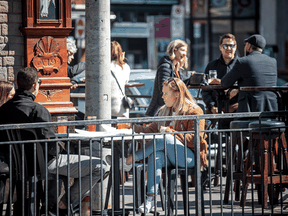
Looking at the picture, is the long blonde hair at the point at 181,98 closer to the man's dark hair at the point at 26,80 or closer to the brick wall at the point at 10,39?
the man's dark hair at the point at 26,80

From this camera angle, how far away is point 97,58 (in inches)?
228

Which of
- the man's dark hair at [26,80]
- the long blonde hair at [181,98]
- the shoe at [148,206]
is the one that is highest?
the man's dark hair at [26,80]

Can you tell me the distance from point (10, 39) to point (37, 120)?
2.66 m

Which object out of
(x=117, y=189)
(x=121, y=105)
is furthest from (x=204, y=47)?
(x=117, y=189)

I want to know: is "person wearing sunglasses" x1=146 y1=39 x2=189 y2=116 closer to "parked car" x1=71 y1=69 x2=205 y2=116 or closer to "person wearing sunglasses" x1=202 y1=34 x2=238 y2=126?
"person wearing sunglasses" x1=202 y1=34 x2=238 y2=126

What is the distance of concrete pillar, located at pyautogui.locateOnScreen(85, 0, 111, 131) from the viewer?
228 inches

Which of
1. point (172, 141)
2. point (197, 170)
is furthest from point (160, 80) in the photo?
point (197, 170)

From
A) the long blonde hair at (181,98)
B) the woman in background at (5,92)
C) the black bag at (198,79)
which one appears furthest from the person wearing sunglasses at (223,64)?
the woman in background at (5,92)

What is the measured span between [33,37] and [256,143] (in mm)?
3282

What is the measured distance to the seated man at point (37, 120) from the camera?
4957 mm

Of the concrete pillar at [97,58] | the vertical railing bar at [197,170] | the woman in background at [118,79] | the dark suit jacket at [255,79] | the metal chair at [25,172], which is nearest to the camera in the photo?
the metal chair at [25,172]

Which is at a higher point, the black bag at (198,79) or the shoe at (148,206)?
the black bag at (198,79)

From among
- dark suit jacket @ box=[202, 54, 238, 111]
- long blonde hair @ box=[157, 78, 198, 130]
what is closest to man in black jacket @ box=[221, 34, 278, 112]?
dark suit jacket @ box=[202, 54, 238, 111]

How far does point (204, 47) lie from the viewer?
25.5 m
